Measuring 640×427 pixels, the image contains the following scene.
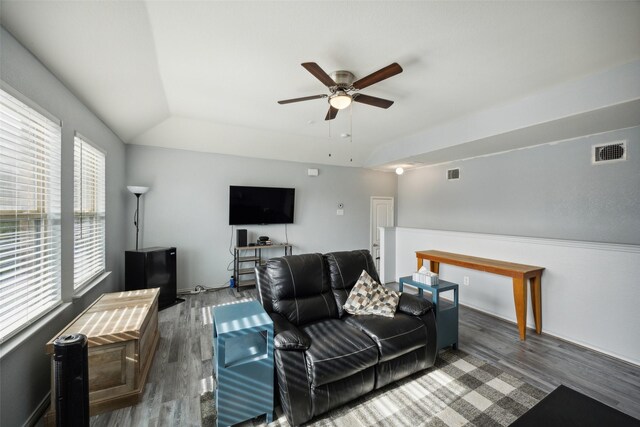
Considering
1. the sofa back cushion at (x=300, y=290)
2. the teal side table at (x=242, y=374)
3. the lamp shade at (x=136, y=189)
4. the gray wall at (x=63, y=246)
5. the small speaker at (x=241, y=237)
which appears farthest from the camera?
the small speaker at (x=241, y=237)

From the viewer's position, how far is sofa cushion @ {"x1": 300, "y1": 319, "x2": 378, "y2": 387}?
1.78 metres

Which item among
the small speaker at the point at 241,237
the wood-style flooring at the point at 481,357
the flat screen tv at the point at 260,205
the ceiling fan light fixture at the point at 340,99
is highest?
the ceiling fan light fixture at the point at 340,99

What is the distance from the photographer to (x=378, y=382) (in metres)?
2.06

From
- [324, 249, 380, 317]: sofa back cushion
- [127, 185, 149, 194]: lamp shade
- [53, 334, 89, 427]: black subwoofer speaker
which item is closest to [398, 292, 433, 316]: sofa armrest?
[324, 249, 380, 317]: sofa back cushion

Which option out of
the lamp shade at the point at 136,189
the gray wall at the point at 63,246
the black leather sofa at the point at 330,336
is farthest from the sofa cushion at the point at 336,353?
the lamp shade at the point at 136,189

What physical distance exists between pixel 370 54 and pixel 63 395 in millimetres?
3121

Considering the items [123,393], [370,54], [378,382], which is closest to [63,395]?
[123,393]

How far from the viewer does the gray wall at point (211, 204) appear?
4.31 meters

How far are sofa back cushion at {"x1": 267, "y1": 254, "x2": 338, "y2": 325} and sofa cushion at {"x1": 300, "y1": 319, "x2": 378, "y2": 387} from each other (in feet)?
0.65

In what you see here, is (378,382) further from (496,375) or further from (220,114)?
(220,114)

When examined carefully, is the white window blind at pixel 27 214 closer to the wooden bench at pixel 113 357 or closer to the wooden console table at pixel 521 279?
the wooden bench at pixel 113 357

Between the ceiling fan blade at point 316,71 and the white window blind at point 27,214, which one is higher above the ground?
the ceiling fan blade at point 316,71

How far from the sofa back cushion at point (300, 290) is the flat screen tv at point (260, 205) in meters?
2.61

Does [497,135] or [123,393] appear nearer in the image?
[123,393]
